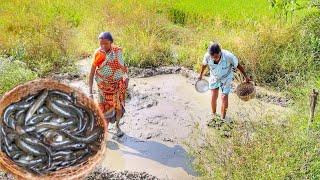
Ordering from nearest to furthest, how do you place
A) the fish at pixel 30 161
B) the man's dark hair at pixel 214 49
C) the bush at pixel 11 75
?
the fish at pixel 30 161 < the man's dark hair at pixel 214 49 < the bush at pixel 11 75

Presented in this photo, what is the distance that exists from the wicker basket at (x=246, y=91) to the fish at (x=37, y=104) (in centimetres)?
314

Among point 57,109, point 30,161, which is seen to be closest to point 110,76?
point 57,109

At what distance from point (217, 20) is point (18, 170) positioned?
6724mm

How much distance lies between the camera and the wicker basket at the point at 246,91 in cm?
812

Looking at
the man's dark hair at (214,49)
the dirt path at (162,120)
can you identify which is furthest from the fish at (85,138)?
the man's dark hair at (214,49)

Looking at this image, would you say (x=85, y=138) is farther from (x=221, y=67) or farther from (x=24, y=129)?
(x=221, y=67)

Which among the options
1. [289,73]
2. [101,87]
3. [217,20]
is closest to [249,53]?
[289,73]

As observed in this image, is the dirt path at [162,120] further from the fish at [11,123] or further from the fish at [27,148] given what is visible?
the fish at [11,123]

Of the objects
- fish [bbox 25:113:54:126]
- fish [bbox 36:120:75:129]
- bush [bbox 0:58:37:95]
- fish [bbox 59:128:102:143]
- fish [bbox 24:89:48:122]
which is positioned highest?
fish [bbox 24:89:48:122]

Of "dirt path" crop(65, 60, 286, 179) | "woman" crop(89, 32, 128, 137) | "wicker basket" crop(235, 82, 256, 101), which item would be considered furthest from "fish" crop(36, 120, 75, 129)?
"wicker basket" crop(235, 82, 256, 101)

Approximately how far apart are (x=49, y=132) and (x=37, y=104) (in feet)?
1.04

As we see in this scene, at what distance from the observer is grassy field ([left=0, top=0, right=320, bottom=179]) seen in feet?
30.8

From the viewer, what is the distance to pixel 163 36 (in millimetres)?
11000

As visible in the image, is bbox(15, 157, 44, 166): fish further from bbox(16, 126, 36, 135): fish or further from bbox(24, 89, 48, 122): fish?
bbox(24, 89, 48, 122): fish
